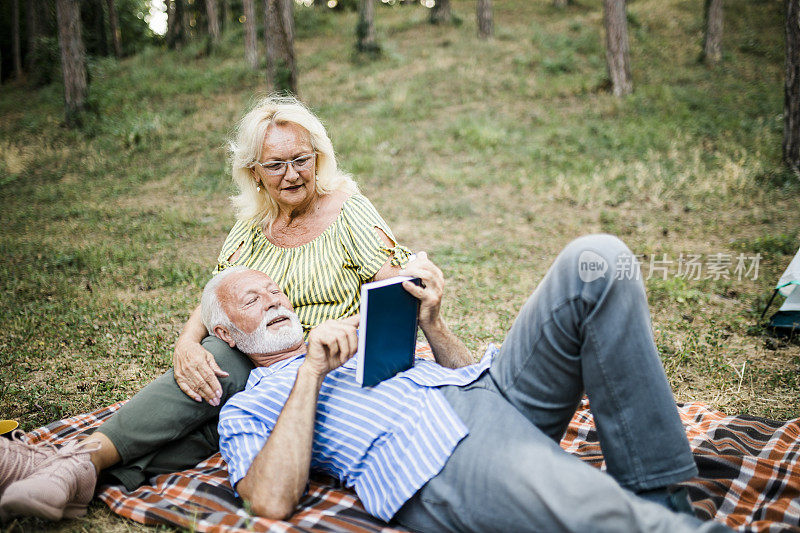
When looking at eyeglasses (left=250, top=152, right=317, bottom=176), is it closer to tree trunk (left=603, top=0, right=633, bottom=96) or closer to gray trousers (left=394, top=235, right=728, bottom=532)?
gray trousers (left=394, top=235, right=728, bottom=532)

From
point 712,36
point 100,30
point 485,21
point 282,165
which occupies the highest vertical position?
point 100,30

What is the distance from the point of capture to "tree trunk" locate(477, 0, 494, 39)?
15727mm

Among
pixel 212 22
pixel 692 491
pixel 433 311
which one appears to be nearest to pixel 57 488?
pixel 433 311

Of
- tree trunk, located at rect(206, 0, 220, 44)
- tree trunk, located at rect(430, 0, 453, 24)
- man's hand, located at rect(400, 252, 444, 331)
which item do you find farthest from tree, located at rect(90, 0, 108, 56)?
man's hand, located at rect(400, 252, 444, 331)

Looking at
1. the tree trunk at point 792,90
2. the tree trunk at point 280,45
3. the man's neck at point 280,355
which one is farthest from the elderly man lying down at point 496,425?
the tree trunk at point 280,45

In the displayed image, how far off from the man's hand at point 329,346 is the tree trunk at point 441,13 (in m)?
18.0

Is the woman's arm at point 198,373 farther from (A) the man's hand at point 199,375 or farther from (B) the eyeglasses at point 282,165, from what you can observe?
(B) the eyeglasses at point 282,165

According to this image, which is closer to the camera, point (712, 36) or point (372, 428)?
point (372, 428)

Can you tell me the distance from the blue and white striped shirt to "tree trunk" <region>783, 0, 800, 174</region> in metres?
7.15

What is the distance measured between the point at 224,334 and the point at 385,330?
1.00 metres

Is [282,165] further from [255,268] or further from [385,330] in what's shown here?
[385,330]

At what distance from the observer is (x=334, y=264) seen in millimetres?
2848

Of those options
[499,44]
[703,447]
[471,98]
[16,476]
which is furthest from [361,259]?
[499,44]

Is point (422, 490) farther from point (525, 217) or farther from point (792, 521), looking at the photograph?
point (525, 217)
